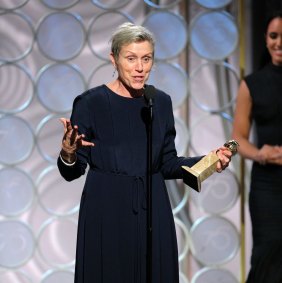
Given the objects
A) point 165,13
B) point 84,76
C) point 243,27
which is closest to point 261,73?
point 243,27

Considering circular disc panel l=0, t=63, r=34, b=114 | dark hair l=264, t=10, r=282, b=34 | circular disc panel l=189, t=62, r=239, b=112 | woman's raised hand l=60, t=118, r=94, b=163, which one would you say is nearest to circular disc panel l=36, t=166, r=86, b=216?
circular disc panel l=0, t=63, r=34, b=114

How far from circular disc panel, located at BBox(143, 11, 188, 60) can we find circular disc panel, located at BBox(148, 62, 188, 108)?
0.07 metres

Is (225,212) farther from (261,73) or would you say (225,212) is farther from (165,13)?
(165,13)

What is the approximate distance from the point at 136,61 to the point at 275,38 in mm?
1355

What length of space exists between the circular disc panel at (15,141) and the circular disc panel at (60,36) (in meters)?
0.44

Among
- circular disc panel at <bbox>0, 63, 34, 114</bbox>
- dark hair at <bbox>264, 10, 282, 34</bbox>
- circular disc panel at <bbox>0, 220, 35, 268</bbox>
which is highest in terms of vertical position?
dark hair at <bbox>264, 10, 282, 34</bbox>

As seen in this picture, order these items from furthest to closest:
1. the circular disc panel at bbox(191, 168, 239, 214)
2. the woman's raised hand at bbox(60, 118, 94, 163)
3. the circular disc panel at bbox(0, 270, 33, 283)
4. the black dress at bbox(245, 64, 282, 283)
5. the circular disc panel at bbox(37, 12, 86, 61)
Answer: the circular disc panel at bbox(191, 168, 239, 214)
the circular disc panel at bbox(0, 270, 33, 283)
the circular disc panel at bbox(37, 12, 86, 61)
the black dress at bbox(245, 64, 282, 283)
the woman's raised hand at bbox(60, 118, 94, 163)

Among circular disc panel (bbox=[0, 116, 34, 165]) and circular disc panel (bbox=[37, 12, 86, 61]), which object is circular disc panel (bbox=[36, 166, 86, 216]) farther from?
circular disc panel (bbox=[37, 12, 86, 61])

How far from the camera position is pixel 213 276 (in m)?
4.04

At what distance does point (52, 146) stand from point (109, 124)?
1347mm

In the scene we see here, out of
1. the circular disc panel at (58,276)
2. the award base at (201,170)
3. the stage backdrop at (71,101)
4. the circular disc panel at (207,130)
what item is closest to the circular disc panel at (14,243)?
the stage backdrop at (71,101)

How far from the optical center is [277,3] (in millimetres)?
3848

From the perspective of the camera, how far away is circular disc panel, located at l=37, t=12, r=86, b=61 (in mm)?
3779

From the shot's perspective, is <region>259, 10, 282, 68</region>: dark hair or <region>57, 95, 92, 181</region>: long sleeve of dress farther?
<region>259, 10, 282, 68</region>: dark hair
